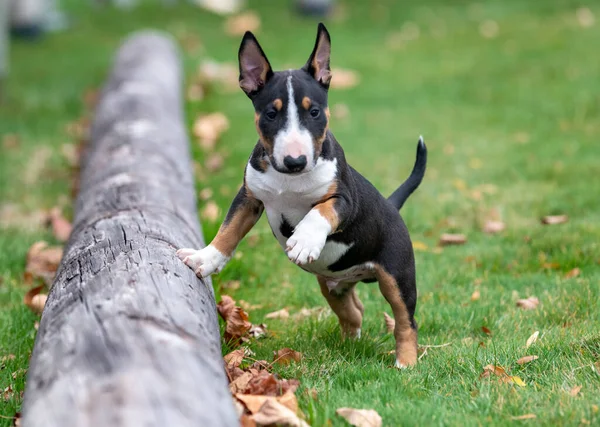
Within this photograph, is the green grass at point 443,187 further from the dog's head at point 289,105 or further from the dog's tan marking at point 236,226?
the dog's head at point 289,105

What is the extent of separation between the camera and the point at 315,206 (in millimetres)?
4074

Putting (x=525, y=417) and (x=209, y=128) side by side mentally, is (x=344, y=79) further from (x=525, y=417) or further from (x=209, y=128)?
(x=525, y=417)

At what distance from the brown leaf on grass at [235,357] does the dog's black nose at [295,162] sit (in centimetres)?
98

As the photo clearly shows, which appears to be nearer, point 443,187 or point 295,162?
point 295,162

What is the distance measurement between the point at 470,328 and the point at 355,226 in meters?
1.02

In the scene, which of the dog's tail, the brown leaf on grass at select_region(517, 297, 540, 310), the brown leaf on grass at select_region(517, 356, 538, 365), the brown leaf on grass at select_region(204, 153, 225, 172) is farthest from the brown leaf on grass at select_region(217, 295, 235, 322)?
the brown leaf on grass at select_region(204, 153, 225, 172)

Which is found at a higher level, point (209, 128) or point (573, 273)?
point (573, 273)

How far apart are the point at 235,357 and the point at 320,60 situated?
148 centimetres

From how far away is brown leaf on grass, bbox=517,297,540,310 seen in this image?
5.01 meters

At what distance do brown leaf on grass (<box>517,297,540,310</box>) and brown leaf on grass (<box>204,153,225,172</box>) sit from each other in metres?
4.04

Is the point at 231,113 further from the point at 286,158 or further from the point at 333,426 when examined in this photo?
the point at 333,426

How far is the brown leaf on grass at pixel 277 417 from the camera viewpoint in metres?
3.24

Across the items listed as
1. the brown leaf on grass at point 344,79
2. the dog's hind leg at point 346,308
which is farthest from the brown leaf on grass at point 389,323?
the brown leaf on grass at point 344,79

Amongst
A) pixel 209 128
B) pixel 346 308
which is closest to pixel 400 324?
pixel 346 308
